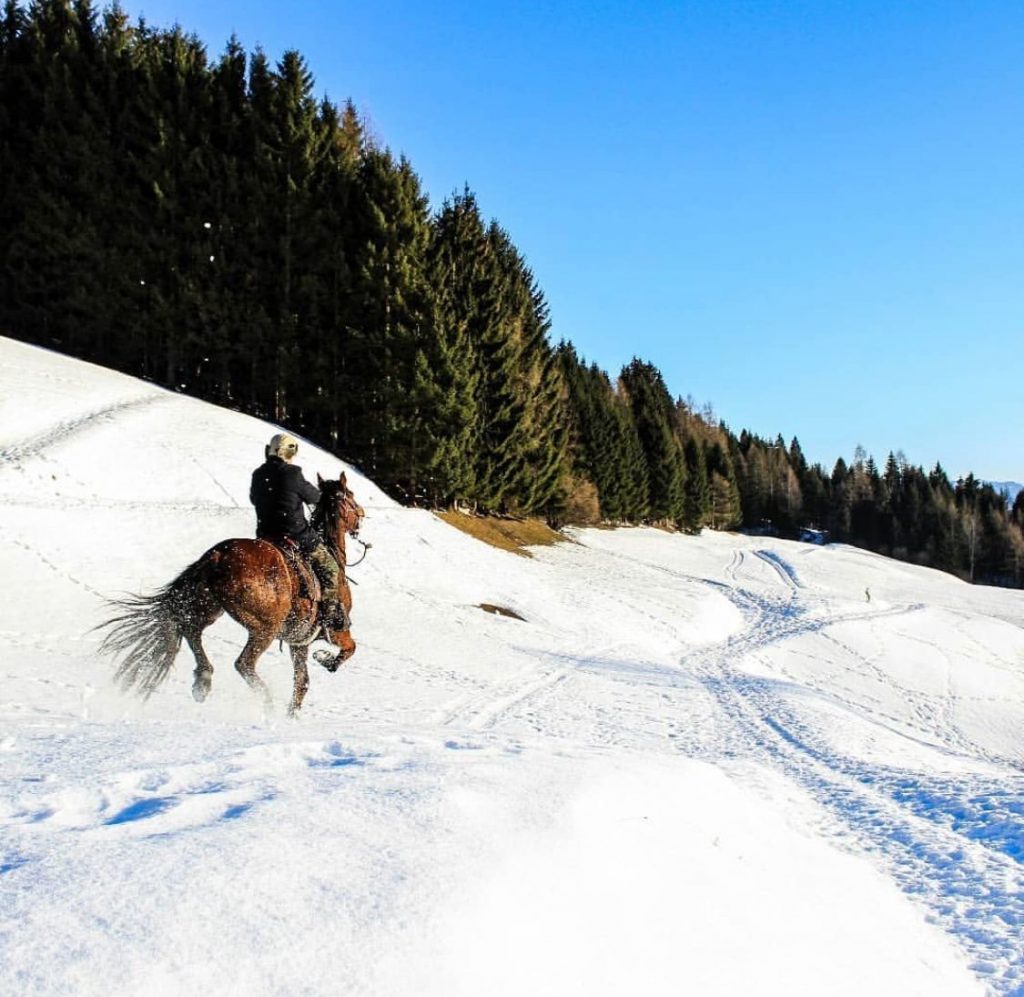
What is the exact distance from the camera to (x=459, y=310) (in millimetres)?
34469

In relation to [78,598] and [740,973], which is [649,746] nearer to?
[740,973]

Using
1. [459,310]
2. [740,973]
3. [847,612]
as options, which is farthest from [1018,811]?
[459,310]

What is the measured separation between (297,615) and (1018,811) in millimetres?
7487

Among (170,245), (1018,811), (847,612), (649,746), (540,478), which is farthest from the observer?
(540,478)

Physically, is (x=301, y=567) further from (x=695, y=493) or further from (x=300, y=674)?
(x=695, y=493)

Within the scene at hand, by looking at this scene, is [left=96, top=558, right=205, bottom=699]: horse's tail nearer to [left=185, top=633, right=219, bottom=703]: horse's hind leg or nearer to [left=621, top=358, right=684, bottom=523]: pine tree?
[left=185, top=633, right=219, bottom=703]: horse's hind leg

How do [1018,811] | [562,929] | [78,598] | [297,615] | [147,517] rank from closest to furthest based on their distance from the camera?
[562,929]
[1018,811]
[297,615]
[78,598]
[147,517]

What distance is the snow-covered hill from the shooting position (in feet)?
8.71

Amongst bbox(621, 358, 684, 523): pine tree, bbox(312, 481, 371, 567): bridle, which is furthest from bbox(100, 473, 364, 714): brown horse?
bbox(621, 358, 684, 523): pine tree

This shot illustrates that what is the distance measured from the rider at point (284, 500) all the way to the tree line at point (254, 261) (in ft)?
68.5

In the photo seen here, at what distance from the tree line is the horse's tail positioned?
22.1 metres

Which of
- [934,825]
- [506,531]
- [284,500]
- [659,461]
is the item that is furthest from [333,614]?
[659,461]

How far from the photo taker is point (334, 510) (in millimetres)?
9812

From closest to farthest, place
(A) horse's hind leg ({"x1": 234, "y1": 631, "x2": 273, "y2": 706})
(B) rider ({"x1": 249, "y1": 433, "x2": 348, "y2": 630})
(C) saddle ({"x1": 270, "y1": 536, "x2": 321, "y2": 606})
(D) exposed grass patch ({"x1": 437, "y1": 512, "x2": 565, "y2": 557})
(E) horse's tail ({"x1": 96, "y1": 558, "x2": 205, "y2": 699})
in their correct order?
(E) horse's tail ({"x1": 96, "y1": 558, "x2": 205, "y2": 699})
(A) horse's hind leg ({"x1": 234, "y1": 631, "x2": 273, "y2": 706})
(C) saddle ({"x1": 270, "y1": 536, "x2": 321, "y2": 606})
(B) rider ({"x1": 249, "y1": 433, "x2": 348, "y2": 630})
(D) exposed grass patch ({"x1": 437, "y1": 512, "x2": 565, "y2": 557})
